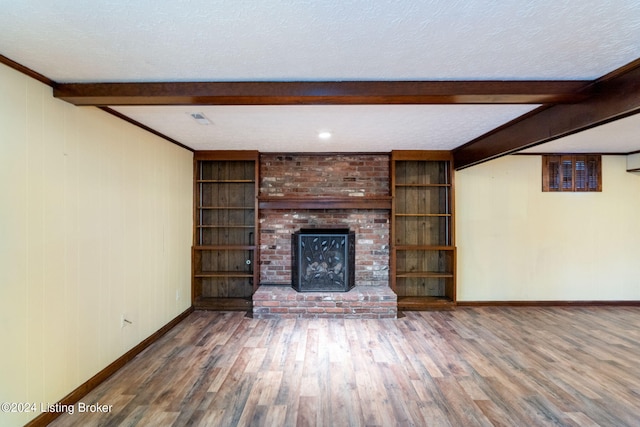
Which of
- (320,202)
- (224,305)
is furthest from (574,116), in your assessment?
(224,305)

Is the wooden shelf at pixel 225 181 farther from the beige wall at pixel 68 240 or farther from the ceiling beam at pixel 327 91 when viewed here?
the ceiling beam at pixel 327 91

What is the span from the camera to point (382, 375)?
2.53m

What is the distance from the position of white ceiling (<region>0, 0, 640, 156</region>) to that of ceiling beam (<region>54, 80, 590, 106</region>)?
0.18 ft

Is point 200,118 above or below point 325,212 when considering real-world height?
above

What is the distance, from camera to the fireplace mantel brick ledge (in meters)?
3.87

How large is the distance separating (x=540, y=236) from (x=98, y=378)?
5.47 meters

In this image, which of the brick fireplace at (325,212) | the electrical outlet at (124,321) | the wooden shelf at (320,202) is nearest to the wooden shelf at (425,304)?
the brick fireplace at (325,212)

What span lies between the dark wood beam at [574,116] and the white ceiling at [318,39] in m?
0.10

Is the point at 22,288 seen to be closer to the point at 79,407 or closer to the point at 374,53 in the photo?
the point at 79,407

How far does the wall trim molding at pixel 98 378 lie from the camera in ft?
6.20

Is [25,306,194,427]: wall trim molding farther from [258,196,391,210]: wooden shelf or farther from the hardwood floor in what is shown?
[258,196,391,210]: wooden shelf

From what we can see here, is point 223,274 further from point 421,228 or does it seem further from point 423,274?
point 421,228

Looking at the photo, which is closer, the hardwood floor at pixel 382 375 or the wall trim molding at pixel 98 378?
the wall trim molding at pixel 98 378

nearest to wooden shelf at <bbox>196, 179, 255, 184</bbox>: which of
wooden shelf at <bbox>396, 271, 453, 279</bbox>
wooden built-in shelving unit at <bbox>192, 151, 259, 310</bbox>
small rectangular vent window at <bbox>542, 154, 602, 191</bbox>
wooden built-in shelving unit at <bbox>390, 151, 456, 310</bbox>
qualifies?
wooden built-in shelving unit at <bbox>192, 151, 259, 310</bbox>
